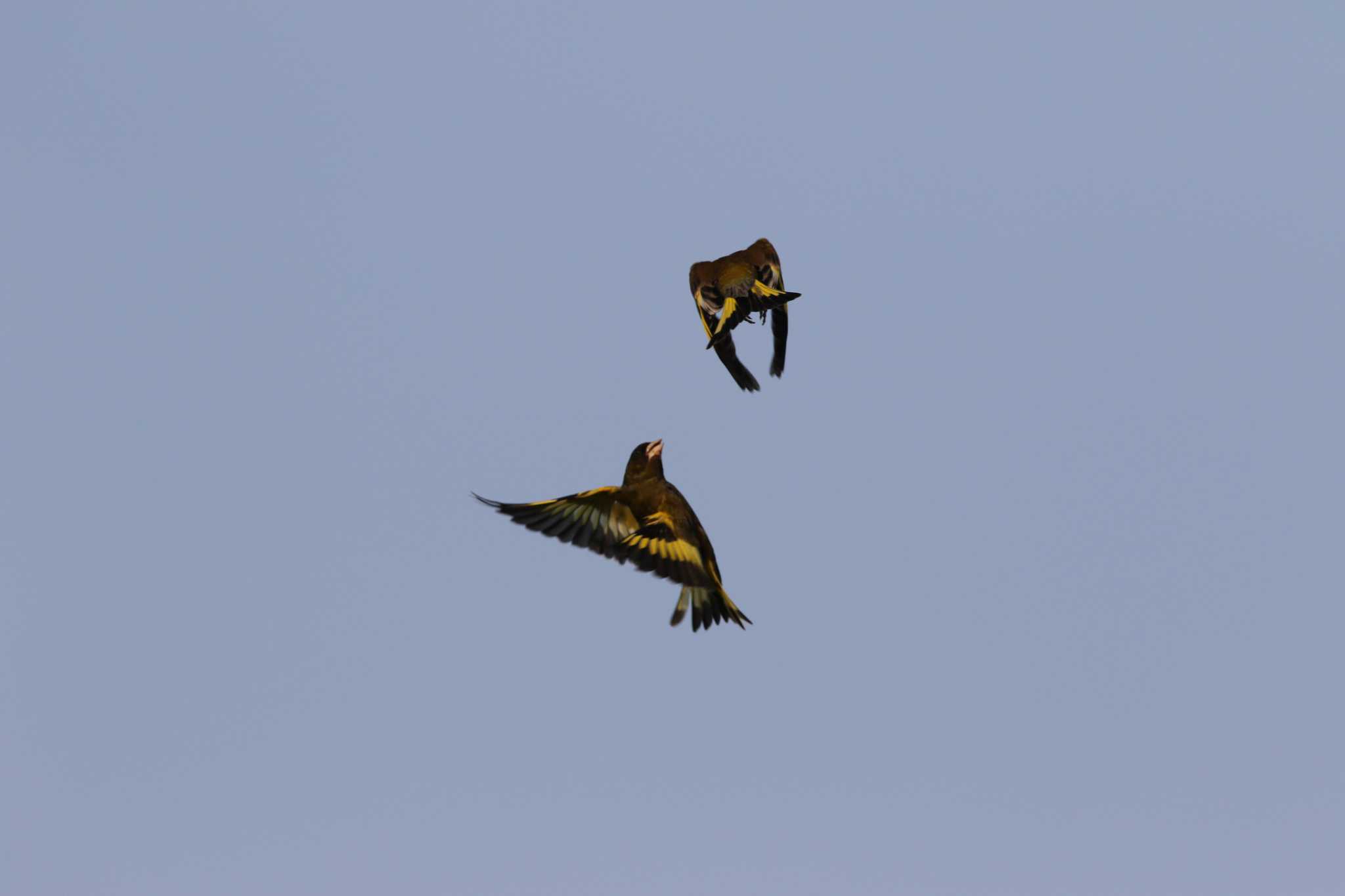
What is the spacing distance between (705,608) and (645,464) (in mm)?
1777

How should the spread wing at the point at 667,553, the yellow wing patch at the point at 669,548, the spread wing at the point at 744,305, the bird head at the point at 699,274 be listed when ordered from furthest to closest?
the bird head at the point at 699,274 < the spread wing at the point at 744,305 < the yellow wing patch at the point at 669,548 < the spread wing at the point at 667,553

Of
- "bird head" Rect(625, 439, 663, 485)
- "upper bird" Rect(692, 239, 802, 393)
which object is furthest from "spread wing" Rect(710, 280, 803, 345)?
"bird head" Rect(625, 439, 663, 485)

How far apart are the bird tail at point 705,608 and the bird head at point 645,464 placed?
1.32m

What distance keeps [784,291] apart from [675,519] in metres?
5.56

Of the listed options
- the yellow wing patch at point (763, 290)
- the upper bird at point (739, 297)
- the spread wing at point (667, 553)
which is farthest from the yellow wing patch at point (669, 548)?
the yellow wing patch at point (763, 290)

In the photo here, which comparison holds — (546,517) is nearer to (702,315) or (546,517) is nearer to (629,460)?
(629,460)

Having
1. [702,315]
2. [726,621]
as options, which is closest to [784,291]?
[702,315]

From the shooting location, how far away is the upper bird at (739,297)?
20500mm

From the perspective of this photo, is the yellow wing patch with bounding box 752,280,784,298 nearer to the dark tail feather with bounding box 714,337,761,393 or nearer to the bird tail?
the dark tail feather with bounding box 714,337,761,393

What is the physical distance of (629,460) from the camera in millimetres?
17375

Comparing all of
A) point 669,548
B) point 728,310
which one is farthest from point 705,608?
point 728,310

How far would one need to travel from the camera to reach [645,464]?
1719 centimetres

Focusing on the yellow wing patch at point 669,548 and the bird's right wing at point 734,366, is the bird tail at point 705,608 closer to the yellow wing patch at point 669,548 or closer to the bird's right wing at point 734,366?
the yellow wing patch at point 669,548

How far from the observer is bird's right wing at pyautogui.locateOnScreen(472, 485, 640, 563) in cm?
1656
